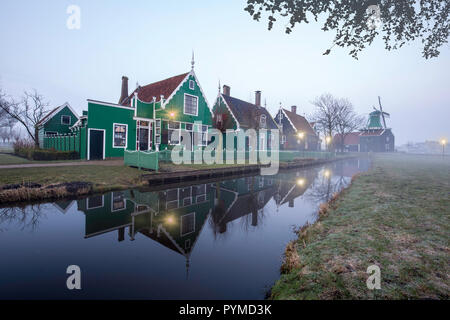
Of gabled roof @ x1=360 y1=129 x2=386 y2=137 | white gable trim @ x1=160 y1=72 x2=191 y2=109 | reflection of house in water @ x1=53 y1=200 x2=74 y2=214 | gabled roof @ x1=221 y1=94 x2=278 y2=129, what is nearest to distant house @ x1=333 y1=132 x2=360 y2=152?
gabled roof @ x1=360 y1=129 x2=386 y2=137

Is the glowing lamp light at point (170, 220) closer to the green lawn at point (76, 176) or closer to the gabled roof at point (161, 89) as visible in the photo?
the green lawn at point (76, 176)

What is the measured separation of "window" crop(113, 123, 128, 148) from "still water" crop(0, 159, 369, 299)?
33.7 ft

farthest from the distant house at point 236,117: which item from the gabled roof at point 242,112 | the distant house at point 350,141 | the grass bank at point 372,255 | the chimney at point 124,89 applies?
the distant house at point 350,141

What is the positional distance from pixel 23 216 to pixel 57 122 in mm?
25465

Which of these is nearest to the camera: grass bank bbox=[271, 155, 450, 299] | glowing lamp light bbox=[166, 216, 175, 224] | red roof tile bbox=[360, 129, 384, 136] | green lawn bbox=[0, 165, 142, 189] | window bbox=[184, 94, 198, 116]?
grass bank bbox=[271, 155, 450, 299]

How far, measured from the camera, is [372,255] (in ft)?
13.9

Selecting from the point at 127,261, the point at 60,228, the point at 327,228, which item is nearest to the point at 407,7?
the point at 327,228

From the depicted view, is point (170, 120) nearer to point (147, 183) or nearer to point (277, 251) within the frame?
point (147, 183)

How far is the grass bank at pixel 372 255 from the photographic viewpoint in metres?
3.27

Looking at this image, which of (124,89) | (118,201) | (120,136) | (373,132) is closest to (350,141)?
(373,132)

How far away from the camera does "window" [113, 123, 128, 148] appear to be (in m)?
18.4

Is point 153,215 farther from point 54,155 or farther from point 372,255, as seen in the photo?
point 54,155

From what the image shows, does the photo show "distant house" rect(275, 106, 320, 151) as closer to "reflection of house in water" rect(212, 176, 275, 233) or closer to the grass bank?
"reflection of house in water" rect(212, 176, 275, 233)

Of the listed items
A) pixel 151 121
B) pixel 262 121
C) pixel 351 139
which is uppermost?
pixel 351 139
